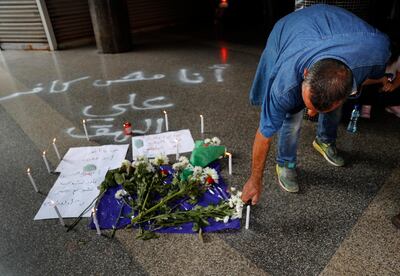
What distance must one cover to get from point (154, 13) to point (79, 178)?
19.2 feet

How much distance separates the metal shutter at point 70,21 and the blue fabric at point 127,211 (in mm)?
5074

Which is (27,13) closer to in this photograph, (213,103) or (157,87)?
(157,87)

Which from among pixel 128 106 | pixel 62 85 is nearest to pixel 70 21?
pixel 62 85

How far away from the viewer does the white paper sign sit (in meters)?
2.10

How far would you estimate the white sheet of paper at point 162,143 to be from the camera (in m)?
2.67

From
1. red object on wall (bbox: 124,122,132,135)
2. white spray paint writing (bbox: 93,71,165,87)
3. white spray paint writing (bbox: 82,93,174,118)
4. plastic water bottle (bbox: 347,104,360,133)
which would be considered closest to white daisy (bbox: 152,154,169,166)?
red object on wall (bbox: 124,122,132,135)

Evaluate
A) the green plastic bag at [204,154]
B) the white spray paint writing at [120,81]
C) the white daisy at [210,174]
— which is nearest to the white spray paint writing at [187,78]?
the white spray paint writing at [120,81]

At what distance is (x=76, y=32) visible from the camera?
629cm

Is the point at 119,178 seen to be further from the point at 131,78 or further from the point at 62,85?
the point at 62,85

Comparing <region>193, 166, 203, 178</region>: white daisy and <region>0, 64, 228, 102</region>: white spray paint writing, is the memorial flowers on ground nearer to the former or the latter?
<region>193, 166, 203, 178</region>: white daisy

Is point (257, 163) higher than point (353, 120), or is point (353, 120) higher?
point (257, 163)

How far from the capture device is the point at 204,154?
94.4 inches

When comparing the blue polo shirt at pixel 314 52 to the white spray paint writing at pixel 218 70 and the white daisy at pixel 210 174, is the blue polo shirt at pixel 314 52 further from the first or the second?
the white spray paint writing at pixel 218 70

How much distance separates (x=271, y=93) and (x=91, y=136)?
2019 mm
